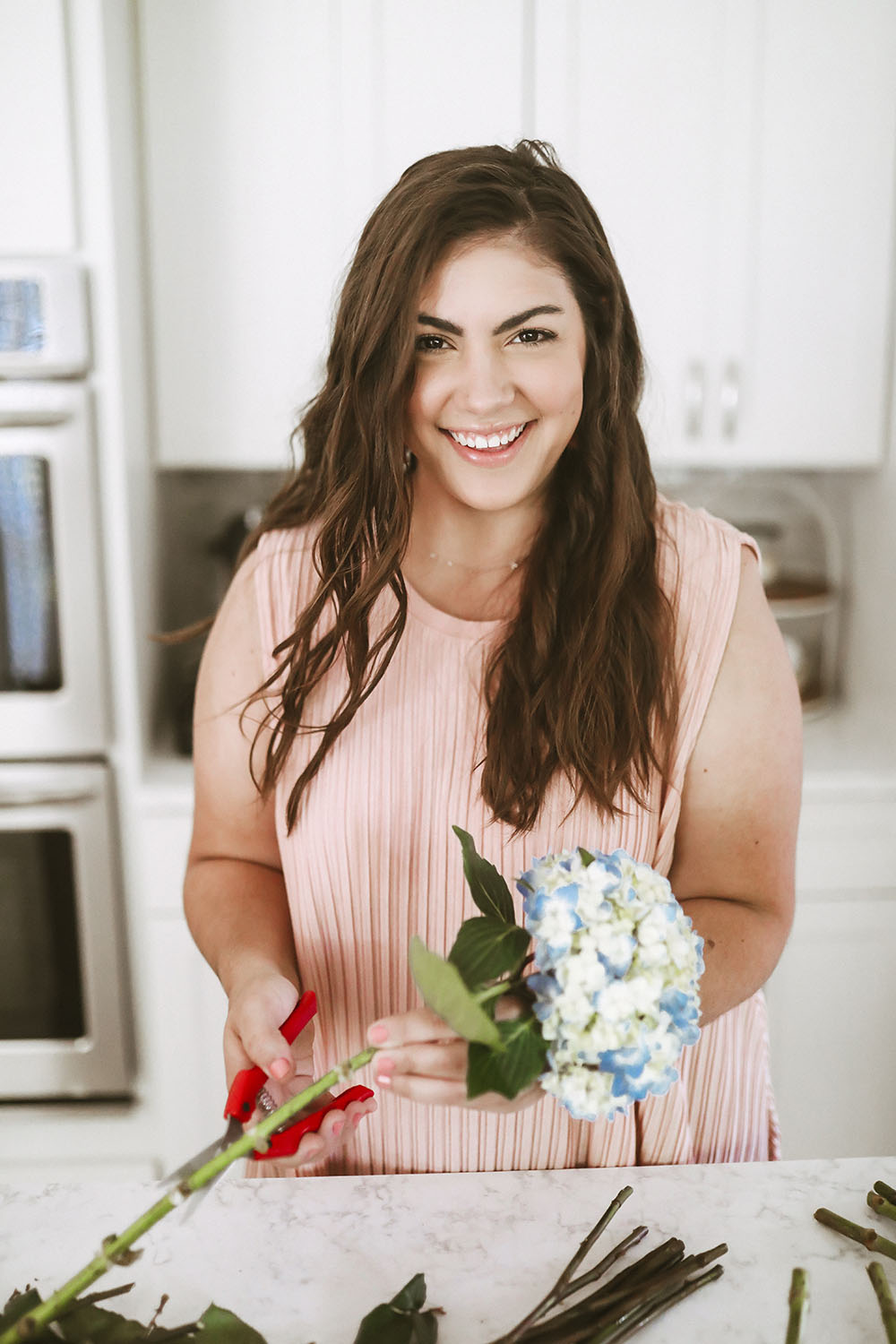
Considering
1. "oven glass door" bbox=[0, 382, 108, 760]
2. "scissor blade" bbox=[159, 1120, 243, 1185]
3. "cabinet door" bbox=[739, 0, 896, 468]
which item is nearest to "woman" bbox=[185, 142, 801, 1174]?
"scissor blade" bbox=[159, 1120, 243, 1185]

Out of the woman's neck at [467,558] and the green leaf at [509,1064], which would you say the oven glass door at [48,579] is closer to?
the woman's neck at [467,558]

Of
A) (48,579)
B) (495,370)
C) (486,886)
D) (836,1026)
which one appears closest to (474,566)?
(495,370)

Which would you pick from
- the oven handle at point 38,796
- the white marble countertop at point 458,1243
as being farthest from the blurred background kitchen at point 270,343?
the white marble countertop at point 458,1243

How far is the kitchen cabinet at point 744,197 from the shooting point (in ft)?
6.16

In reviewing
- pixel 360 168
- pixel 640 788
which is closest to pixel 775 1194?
pixel 640 788

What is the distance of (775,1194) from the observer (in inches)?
32.9

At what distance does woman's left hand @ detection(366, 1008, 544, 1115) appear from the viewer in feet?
2.35

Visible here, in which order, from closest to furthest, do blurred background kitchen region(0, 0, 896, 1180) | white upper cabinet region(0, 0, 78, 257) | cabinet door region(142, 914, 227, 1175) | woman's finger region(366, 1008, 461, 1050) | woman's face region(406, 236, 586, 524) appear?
woman's finger region(366, 1008, 461, 1050)
woman's face region(406, 236, 586, 524)
white upper cabinet region(0, 0, 78, 257)
blurred background kitchen region(0, 0, 896, 1180)
cabinet door region(142, 914, 227, 1175)

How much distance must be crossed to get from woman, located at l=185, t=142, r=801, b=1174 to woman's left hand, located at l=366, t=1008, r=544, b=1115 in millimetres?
270

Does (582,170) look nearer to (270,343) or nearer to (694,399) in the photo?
(694,399)

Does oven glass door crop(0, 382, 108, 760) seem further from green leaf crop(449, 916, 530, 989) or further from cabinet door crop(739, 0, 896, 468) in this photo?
green leaf crop(449, 916, 530, 989)

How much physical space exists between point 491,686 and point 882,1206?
56 cm

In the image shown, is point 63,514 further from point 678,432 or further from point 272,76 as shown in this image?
point 678,432

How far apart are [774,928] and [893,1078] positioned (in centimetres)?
125
